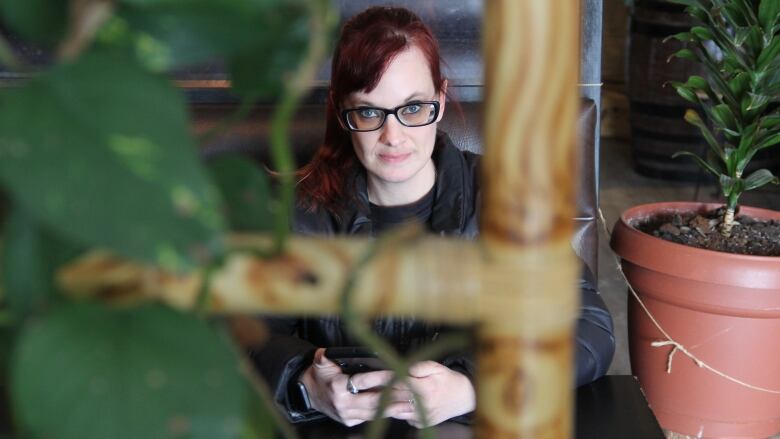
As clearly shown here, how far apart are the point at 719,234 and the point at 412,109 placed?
0.90 metres

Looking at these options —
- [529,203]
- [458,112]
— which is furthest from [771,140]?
[529,203]

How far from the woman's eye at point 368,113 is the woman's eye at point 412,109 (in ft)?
0.16

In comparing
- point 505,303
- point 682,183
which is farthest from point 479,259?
point 682,183

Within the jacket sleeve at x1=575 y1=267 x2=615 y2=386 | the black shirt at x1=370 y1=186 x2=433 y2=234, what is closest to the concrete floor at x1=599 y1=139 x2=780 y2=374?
the jacket sleeve at x1=575 y1=267 x2=615 y2=386

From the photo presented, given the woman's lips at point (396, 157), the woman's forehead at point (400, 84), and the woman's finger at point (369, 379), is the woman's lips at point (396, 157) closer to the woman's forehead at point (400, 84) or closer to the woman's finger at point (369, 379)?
the woman's forehead at point (400, 84)

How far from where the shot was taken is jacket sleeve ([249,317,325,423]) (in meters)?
1.56

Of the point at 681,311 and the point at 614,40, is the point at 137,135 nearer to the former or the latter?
Answer: the point at 681,311

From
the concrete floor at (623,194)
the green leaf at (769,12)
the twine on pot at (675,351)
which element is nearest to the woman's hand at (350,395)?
the twine on pot at (675,351)

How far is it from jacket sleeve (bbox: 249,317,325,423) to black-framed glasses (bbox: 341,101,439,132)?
0.38 m

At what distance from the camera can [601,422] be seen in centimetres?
128

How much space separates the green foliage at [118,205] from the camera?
1.00ft

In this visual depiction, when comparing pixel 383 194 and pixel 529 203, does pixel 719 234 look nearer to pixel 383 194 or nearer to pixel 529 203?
pixel 383 194

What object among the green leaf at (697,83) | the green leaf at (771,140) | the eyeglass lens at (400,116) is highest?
the eyeglass lens at (400,116)

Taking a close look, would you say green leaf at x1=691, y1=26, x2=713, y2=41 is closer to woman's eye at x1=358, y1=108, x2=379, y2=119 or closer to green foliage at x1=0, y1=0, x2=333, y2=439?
woman's eye at x1=358, y1=108, x2=379, y2=119
